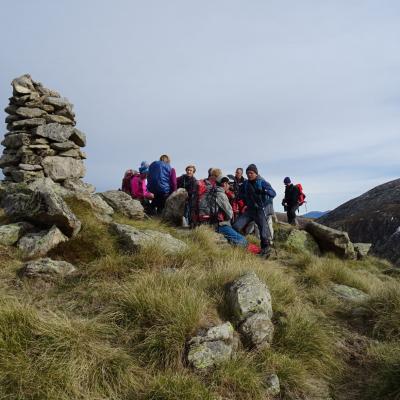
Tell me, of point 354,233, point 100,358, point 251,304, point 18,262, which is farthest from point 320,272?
point 354,233

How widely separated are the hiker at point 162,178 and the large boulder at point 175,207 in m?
0.56

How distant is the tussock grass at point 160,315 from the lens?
4.94 meters

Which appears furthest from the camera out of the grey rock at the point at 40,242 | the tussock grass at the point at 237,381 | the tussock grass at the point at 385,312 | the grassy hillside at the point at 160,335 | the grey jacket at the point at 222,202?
the grey jacket at the point at 222,202

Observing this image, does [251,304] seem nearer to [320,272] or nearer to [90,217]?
[320,272]

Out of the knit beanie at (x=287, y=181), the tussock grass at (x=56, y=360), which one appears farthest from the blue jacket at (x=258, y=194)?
the knit beanie at (x=287, y=181)

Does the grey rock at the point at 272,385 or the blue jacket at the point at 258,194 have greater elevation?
the blue jacket at the point at 258,194

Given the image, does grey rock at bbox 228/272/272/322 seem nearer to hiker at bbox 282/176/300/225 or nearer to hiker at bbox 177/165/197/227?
hiker at bbox 177/165/197/227

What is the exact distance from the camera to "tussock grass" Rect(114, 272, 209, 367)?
16.2ft

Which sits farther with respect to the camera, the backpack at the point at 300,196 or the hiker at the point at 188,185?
the backpack at the point at 300,196

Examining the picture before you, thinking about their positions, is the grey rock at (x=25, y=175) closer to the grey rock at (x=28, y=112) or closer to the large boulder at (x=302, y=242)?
the grey rock at (x=28, y=112)

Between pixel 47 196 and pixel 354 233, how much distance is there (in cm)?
3014

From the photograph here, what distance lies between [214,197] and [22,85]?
8.34 m

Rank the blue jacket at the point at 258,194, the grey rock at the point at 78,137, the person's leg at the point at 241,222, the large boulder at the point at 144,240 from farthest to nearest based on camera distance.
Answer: the grey rock at the point at 78,137, the person's leg at the point at 241,222, the blue jacket at the point at 258,194, the large boulder at the point at 144,240

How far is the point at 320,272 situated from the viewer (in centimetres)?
942
